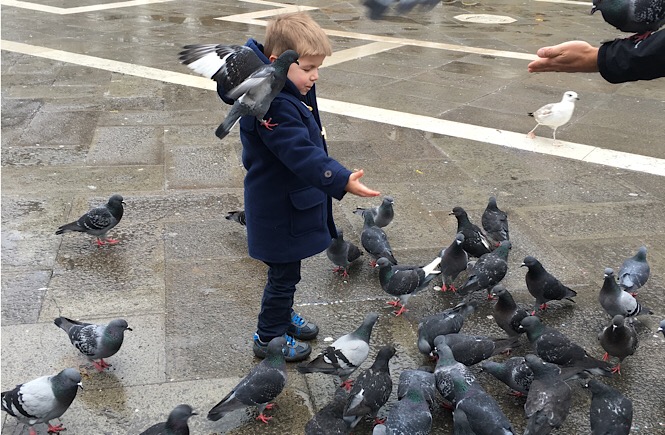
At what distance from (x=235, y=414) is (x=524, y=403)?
1.55m

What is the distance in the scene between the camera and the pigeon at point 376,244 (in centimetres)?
496

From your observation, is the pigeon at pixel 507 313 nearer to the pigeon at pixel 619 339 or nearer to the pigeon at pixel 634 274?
the pigeon at pixel 619 339

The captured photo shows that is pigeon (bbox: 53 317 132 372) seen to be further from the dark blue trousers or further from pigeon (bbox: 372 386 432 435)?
pigeon (bbox: 372 386 432 435)

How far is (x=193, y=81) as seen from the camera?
386 inches

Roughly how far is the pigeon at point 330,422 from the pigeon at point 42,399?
1.16m

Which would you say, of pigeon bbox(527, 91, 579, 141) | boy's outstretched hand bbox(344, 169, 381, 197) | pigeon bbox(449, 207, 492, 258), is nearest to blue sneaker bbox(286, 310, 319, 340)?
boy's outstretched hand bbox(344, 169, 381, 197)

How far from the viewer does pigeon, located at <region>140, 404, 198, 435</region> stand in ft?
10.3

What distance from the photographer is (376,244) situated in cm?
501

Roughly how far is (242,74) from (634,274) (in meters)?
2.97

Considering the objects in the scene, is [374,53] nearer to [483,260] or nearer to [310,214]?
[483,260]

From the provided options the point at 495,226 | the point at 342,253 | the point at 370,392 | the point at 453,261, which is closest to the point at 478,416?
the point at 370,392

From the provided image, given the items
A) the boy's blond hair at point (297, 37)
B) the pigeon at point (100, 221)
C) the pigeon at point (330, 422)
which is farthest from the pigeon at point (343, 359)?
the pigeon at point (100, 221)

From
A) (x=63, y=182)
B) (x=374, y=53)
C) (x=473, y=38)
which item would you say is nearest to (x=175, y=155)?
(x=63, y=182)

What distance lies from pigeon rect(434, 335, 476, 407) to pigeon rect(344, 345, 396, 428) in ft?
0.84
